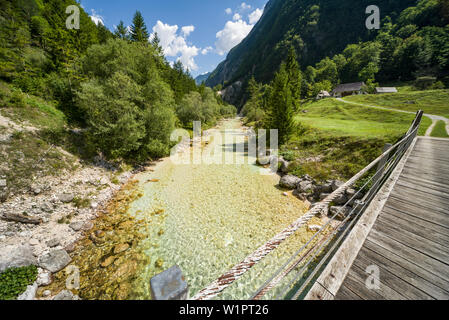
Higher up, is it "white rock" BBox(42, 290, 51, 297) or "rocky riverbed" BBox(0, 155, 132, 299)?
"rocky riverbed" BBox(0, 155, 132, 299)

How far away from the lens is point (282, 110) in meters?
19.5

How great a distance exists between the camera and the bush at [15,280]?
202 inches

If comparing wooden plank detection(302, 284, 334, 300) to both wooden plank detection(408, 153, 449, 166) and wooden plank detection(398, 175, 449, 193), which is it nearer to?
wooden plank detection(398, 175, 449, 193)

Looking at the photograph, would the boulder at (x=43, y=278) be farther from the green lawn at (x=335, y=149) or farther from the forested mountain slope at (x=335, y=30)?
the forested mountain slope at (x=335, y=30)

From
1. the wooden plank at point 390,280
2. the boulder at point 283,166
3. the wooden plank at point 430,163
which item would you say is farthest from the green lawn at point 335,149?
the wooden plank at point 390,280

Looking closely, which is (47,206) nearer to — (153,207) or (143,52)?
(153,207)

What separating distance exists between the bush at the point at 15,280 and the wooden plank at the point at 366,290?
33.2ft

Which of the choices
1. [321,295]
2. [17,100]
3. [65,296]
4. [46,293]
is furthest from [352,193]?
[17,100]

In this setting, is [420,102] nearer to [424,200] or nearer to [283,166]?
[283,166]

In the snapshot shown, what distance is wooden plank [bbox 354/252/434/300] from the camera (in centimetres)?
292

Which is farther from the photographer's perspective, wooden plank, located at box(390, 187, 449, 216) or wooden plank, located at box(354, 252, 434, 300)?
wooden plank, located at box(390, 187, 449, 216)

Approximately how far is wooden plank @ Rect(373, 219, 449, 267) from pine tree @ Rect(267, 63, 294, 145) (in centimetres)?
1694

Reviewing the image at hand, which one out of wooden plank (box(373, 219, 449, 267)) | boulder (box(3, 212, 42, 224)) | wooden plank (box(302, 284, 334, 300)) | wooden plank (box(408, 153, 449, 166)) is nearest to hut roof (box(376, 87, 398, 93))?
wooden plank (box(408, 153, 449, 166))

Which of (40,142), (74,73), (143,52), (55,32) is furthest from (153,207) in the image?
(55,32)
